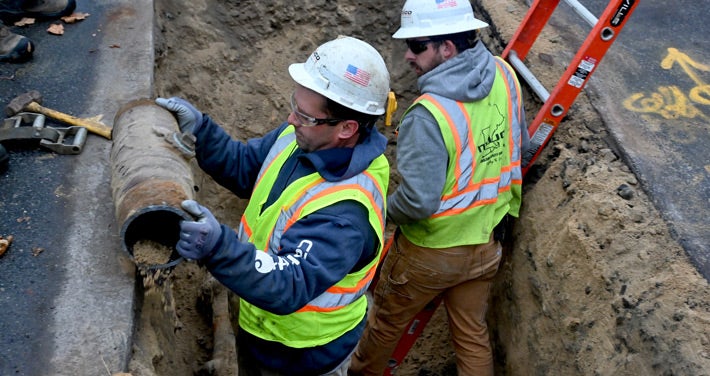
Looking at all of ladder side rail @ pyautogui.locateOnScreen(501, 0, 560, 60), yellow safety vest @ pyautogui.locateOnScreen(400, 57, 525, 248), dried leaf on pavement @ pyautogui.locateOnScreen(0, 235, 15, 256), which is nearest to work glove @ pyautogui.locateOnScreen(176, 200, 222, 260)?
dried leaf on pavement @ pyautogui.locateOnScreen(0, 235, 15, 256)

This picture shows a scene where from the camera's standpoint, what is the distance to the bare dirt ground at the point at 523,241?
357 cm

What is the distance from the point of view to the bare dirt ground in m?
3.57

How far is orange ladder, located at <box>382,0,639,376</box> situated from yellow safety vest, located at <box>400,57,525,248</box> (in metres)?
0.38

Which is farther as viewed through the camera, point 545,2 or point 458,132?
point 545,2

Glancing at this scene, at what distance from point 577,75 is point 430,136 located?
1.37m

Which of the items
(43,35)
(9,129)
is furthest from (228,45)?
(9,129)

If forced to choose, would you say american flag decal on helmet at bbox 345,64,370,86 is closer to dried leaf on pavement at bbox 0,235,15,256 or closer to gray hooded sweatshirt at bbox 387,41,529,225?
gray hooded sweatshirt at bbox 387,41,529,225

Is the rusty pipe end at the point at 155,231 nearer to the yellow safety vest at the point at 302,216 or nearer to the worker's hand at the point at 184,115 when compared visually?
the yellow safety vest at the point at 302,216

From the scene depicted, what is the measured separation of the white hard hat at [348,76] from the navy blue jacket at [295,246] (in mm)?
193

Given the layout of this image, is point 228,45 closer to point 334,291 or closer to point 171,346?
point 171,346

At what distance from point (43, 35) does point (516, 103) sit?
370cm

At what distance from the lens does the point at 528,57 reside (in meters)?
5.49

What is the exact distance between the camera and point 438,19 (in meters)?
3.99

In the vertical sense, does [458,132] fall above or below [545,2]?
below
